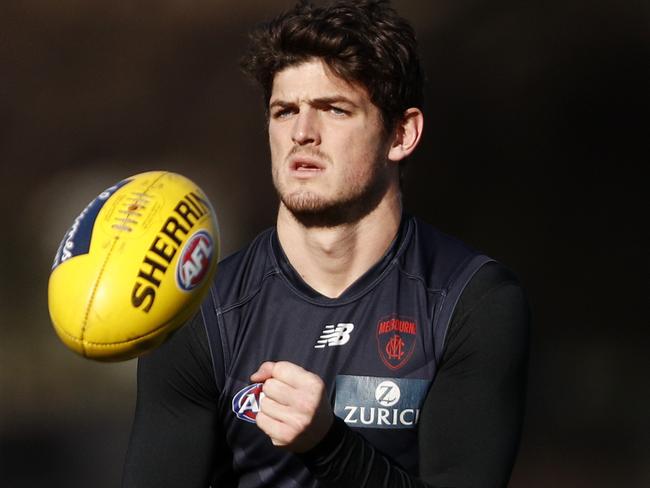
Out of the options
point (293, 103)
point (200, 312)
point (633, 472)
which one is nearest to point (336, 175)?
point (293, 103)

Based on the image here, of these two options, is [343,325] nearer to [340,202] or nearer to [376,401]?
[376,401]

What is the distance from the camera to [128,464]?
314cm

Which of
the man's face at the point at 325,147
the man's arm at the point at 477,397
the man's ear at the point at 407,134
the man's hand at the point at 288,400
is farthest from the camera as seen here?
the man's ear at the point at 407,134

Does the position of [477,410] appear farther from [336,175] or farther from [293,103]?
[293,103]

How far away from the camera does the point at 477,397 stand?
3033 millimetres

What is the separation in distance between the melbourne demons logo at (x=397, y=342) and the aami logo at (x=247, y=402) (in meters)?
0.36

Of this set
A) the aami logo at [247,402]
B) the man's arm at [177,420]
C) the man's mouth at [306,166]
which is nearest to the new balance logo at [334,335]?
the aami logo at [247,402]

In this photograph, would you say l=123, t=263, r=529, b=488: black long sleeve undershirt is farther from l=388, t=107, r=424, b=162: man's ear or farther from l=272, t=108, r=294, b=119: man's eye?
l=272, t=108, r=294, b=119: man's eye

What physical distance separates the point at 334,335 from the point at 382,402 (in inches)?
9.0

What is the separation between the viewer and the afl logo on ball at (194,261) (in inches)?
104

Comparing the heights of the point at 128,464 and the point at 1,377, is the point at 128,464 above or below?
above

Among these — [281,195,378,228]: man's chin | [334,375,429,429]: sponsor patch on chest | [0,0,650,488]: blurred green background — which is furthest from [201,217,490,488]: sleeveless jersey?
[0,0,650,488]: blurred green background

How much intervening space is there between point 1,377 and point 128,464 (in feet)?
9.69

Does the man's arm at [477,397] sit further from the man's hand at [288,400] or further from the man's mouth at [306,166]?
the man's mouth at [306,166]
